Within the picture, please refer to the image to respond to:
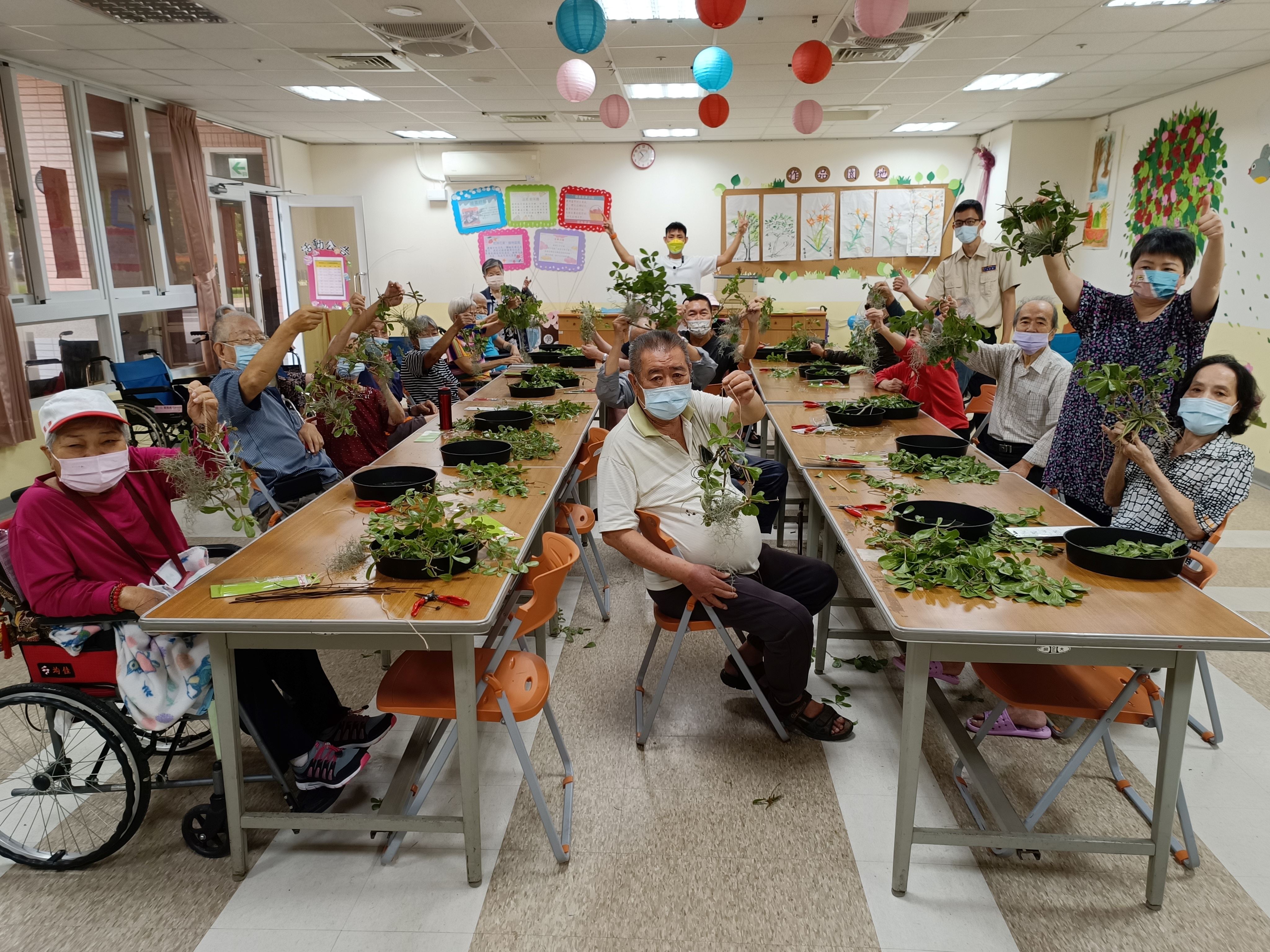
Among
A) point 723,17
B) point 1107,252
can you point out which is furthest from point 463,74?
point 1107,252

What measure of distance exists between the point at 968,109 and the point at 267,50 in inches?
278

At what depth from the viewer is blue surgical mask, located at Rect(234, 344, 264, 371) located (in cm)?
363

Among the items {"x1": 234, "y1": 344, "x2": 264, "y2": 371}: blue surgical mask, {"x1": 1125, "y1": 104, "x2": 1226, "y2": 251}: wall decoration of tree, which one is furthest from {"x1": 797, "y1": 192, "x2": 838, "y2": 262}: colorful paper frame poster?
{"x1": 234, "y1": 344, "x2": 264, "y2": 371}: blue surgical mask

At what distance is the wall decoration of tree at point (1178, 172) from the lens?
7.05m

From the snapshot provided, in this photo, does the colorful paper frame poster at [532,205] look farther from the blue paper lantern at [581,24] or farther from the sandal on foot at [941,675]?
the sandal on foot at [941,675]

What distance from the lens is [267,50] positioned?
6.27 meters

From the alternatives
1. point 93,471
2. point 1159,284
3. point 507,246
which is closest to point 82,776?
point 93,471

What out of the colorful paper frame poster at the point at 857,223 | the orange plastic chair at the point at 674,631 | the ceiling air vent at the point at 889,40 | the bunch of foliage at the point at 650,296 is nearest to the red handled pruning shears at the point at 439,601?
the orange plastic chair at the point at 674,631

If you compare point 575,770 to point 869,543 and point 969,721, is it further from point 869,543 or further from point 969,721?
point 969,721

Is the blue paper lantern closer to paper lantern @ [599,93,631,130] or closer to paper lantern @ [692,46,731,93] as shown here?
paper lantern @ [692,46,731,93]

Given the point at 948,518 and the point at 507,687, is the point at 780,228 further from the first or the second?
the point at 507,687

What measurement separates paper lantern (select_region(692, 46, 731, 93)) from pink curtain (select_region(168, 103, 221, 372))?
5.69 m

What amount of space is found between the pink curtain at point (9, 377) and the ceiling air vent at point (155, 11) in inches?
79.9

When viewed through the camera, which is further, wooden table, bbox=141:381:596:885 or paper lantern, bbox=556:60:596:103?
paper lantern, bbox=556:60:596:103
